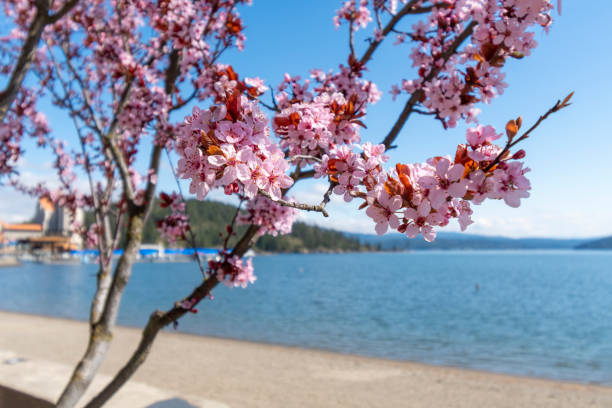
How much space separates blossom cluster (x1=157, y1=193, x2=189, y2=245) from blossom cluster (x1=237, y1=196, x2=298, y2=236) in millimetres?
788

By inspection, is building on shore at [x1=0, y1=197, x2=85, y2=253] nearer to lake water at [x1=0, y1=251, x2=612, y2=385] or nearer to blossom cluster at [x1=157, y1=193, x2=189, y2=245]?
lake water at [x1=0, y1=251, x2=612, y2=385]

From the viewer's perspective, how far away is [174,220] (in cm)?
376

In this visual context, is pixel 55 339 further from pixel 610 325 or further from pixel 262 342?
pixel 610 325

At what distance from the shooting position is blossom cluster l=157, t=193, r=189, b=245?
3.72 meters

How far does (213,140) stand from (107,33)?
14.2 ft

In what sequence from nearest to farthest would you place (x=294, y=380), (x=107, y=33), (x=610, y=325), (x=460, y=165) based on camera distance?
(x=460, y=165) < (x=107, y=33) < (x=294, y=380) < (x=610, y=325)

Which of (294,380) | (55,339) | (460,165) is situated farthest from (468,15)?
(55,339)

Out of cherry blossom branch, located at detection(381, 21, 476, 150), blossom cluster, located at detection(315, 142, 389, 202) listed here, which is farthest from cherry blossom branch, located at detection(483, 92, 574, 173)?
cherry blossom branch, located at detection(381, 21, 476, 150)

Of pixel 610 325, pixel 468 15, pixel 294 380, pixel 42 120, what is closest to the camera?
pixel 468 15

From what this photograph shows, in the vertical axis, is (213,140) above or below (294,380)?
above

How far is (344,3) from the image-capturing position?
4.01 m

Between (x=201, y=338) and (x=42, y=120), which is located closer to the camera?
(x=42, y=120)

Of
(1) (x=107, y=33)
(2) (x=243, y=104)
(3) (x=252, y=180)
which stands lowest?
(3) (x=252, y=180)

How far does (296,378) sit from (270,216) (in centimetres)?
903
